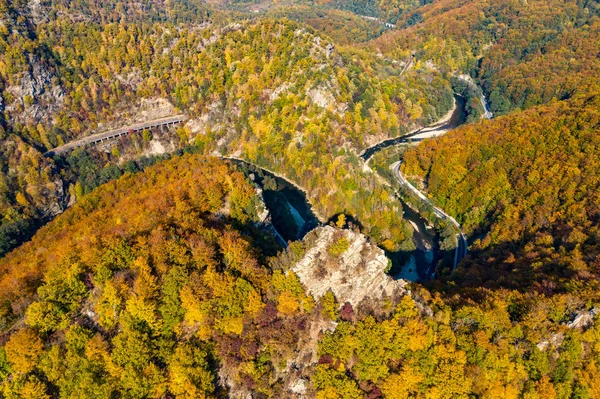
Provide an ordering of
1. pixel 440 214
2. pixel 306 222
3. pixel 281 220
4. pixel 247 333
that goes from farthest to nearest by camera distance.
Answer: pixel 440 214 < pixel 306 222 < pixel 281 220 < pixel 247 333

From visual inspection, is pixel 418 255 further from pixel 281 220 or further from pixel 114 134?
pixel 114 134

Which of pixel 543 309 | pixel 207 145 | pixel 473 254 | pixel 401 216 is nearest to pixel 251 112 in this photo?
pixel 207 145

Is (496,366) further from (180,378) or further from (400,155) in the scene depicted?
A: (400,155)

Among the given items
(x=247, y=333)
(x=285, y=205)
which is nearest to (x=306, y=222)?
(x=285, y=205)

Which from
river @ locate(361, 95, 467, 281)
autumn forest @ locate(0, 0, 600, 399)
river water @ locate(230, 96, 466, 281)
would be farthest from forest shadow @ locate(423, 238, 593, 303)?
river water @ locate(230, 96, 466, 281)

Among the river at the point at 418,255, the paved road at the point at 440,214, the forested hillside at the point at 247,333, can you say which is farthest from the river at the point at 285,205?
the forested hillside at the point at 247,333

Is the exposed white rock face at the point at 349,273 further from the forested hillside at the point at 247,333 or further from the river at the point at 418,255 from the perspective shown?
the river at the point at 418,255
